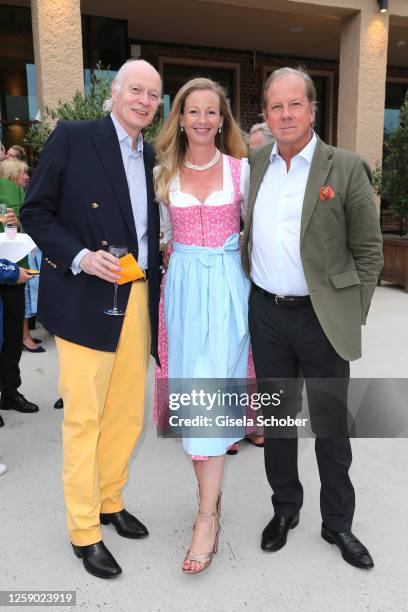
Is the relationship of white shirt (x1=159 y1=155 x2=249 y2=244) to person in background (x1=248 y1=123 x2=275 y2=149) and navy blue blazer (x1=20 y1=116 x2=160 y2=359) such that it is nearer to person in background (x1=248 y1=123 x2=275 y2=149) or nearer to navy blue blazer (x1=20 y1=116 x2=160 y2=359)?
navy blue blazer (x1=20 y1=116 x2=160 y2=359)

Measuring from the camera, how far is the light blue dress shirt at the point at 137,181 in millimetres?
2305

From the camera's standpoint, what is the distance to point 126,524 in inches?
102

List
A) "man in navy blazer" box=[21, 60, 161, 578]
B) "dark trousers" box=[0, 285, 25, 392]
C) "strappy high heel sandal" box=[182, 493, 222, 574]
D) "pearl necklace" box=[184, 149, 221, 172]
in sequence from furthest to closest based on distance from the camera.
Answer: "dark trousers" box=[0, 285, 25, 392]
"pearl necklace" box=[184, 149, 221, 172]
"strappy high heel sandal" box=[182, 493, 222, 574]
"man in navy blazer" box=[21, 60, 161, 578]

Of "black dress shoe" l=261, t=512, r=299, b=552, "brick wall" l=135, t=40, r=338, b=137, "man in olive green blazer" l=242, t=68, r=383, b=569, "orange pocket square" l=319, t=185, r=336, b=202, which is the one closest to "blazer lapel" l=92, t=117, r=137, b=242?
"man in olive green blazer" l=242, t=68, r=383, b=569

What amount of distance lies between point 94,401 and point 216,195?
992 mm

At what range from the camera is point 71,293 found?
224 cm

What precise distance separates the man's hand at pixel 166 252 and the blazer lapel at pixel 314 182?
65cm

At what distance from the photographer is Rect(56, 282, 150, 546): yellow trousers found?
2.24 metres

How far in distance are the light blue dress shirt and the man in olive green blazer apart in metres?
0.44

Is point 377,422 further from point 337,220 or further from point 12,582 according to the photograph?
point 12,582

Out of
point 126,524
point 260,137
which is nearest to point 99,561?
point 126,524

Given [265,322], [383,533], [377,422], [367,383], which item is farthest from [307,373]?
[367,383]

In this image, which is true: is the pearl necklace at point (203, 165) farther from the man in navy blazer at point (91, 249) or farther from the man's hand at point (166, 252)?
the man's hand at point (166, 252)

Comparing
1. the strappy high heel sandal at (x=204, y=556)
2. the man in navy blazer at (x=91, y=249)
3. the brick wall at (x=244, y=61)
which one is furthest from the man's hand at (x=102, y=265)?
A: the brick wall at (x=244, y=61)
